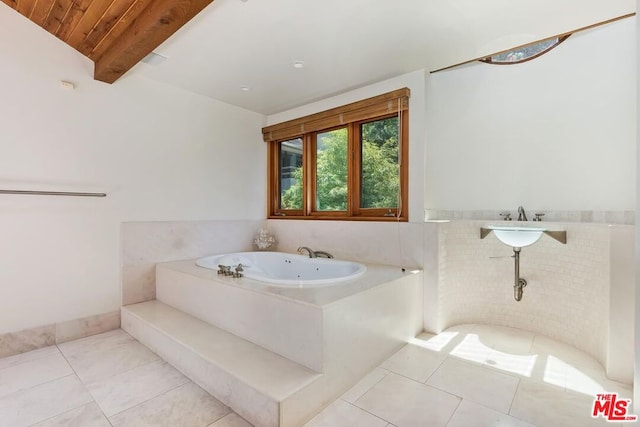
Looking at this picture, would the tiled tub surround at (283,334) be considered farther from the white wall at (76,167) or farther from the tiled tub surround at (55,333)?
the white wall at (76,167)

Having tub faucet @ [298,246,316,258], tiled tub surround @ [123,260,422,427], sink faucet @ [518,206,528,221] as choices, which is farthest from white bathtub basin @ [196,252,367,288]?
sink faucet @ [518,206,528,221]

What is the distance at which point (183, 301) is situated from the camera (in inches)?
95.4

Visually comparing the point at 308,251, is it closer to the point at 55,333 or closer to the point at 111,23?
the point at 55,333

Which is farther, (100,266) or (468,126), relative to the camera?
(468,126)

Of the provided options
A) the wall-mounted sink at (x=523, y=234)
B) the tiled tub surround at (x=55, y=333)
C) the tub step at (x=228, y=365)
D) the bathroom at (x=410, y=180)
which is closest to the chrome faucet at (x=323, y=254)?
the bathroom at (x=410, y=180)

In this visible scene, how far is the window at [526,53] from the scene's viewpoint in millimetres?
2323

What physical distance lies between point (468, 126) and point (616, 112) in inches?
38.0

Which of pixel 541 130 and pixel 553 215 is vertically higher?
pixel 541 130

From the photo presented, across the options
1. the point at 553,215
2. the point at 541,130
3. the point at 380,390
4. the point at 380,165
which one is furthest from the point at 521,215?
the point at 380,390

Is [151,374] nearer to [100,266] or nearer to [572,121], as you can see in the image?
[100,266]

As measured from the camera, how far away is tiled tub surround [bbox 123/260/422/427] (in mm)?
1454

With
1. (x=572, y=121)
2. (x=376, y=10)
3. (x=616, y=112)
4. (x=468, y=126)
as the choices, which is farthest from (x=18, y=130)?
(x=616, y=112)

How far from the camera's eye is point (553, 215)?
2332mm

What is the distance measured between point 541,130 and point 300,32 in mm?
2019
